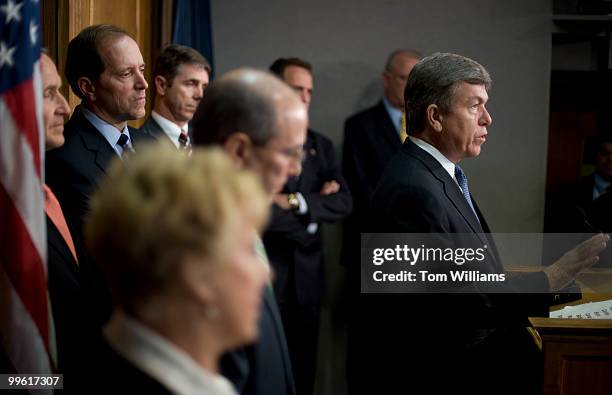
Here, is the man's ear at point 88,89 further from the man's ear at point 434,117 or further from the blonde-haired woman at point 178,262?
the blonde-haired woman at point 178,262

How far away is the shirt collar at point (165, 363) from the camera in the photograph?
4.00ft

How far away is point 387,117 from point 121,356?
4.13 m

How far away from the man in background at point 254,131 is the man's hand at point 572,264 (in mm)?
1216

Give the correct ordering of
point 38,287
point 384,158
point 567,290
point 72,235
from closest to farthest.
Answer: point 38,287 < point 72,235 < point 567,290 < point 384,158

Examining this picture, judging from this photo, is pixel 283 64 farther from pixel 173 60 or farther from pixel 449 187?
pixel 449 187

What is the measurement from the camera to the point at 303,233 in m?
4.38

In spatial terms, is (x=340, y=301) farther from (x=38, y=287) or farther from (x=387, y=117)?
(x=38, y=287)

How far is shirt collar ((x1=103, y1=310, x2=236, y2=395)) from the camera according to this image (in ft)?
4.00

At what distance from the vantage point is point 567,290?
111 inches

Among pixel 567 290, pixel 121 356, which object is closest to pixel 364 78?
pixel 567 290

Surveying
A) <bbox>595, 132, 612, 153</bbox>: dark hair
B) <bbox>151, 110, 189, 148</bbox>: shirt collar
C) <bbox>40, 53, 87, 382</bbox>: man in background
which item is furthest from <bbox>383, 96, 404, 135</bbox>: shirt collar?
<bbox>40, 53, 87, 382</bbox>: man in background

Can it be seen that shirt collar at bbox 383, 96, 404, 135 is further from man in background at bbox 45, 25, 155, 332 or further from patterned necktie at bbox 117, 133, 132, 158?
patterned necktie at bbox 117, 133, 132, 158

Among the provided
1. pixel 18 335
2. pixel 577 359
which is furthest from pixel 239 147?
pixel 577 359

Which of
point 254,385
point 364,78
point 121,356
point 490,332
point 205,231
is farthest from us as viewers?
point 364,78
